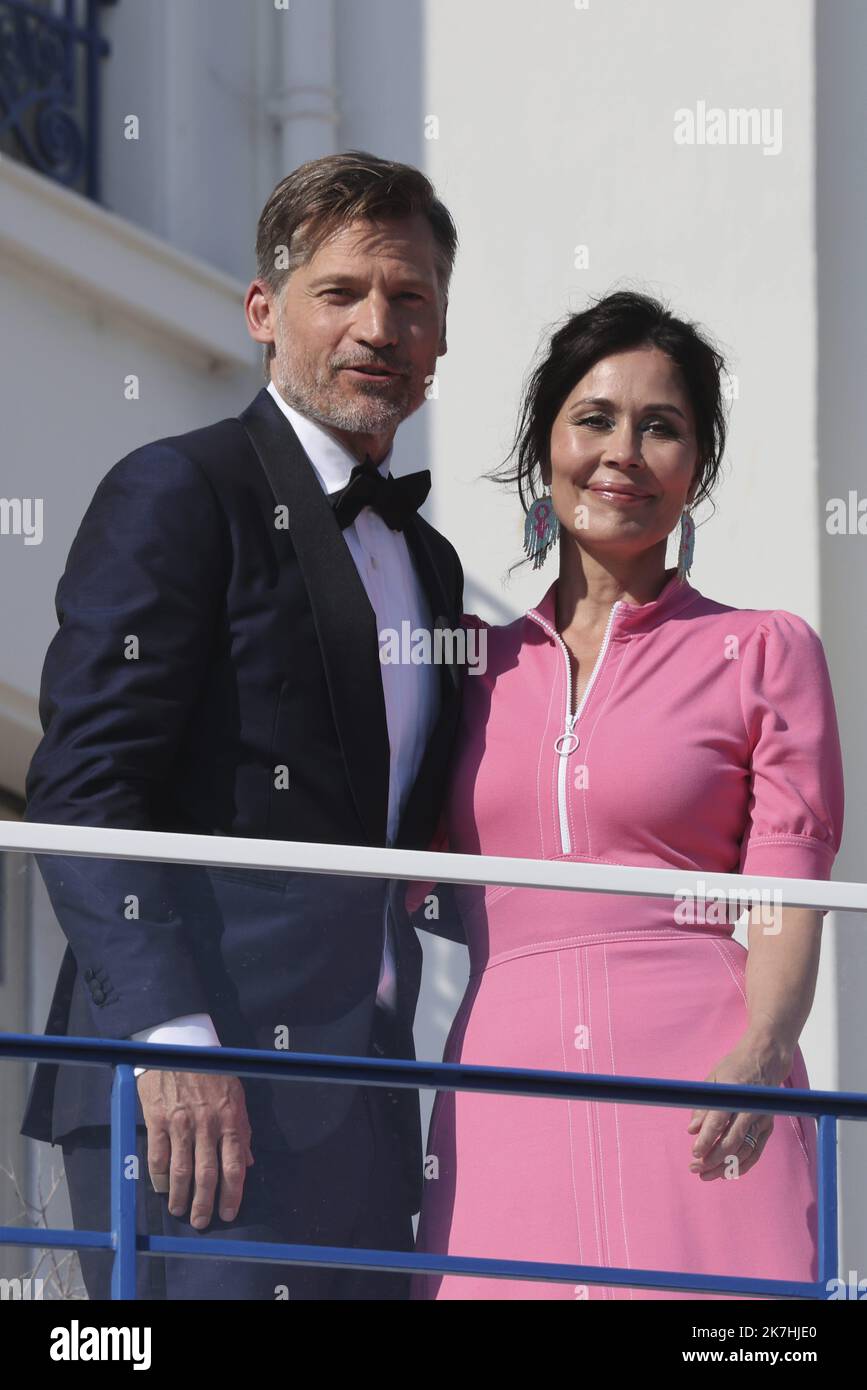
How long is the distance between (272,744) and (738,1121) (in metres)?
0.81

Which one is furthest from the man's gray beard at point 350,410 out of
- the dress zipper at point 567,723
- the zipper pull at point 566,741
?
the zipper pull at point 566,741

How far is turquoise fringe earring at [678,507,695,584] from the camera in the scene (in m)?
4.50

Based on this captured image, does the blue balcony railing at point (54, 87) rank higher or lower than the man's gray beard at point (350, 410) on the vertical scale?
higher

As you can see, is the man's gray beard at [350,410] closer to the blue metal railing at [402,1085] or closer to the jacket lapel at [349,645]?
the jacket lapel at [349,645]

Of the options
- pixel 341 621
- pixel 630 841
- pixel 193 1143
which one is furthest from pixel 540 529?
pixel 193 1143

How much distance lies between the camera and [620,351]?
15.0 ft

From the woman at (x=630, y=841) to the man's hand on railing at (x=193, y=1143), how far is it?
0.83 feet

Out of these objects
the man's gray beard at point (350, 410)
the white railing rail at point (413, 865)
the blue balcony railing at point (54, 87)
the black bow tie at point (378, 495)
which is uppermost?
the blue balcony railing at point (54, 87)

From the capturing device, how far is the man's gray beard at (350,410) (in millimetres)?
4355

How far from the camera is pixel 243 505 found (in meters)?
4.21

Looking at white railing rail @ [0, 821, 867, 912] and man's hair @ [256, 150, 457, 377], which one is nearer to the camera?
A: white railing rail @ [0, 821, 867, 912]

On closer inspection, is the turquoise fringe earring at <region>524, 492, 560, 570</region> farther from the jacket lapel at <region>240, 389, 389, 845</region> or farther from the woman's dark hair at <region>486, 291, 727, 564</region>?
the jacket lapel at <region>240, 389, 389, 845</region>

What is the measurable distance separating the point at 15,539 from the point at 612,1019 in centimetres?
321

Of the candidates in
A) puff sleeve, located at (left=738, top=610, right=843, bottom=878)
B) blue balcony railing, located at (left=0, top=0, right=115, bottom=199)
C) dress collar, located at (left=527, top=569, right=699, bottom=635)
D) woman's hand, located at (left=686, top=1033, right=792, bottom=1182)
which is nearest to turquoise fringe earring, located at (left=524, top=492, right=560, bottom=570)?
dress collar, located at (left=527, top=569, right=699, bottom=635)
